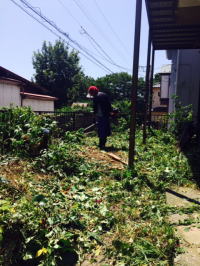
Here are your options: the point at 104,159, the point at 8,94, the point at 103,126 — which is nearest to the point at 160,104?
the point at 8,94

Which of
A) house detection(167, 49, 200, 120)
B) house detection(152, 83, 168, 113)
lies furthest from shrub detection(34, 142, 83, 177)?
house detection(152, 83, 168, 113)

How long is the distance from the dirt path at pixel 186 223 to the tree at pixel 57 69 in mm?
31080

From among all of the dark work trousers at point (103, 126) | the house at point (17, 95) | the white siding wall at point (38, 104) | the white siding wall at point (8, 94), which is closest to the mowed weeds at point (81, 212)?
the dark work trousers at point (103, 126)

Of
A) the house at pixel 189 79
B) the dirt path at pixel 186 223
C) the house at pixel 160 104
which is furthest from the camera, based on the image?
the house at pixel 160 104

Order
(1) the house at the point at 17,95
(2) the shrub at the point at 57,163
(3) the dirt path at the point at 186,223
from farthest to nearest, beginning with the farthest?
1. (1) the house at the point at 17,95
2. (2) the shrub at the point at 57,163
3. (3) the dirt path at the point at 186,223

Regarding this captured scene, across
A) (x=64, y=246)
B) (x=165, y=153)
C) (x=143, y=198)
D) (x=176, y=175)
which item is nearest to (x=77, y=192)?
(x=143, y=198)

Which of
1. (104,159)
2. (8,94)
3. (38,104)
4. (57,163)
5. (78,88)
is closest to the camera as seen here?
(57,163)

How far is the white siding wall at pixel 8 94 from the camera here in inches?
548

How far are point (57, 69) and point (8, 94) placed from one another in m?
22.0

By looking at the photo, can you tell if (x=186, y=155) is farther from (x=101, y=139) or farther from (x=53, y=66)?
(x=53, y=66)

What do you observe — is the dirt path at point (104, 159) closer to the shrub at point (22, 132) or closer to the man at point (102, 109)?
the man at point (102, 109)

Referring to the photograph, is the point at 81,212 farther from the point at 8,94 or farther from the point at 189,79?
the point at 8,94

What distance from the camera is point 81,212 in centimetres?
309

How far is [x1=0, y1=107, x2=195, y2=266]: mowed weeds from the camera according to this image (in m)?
2.40
